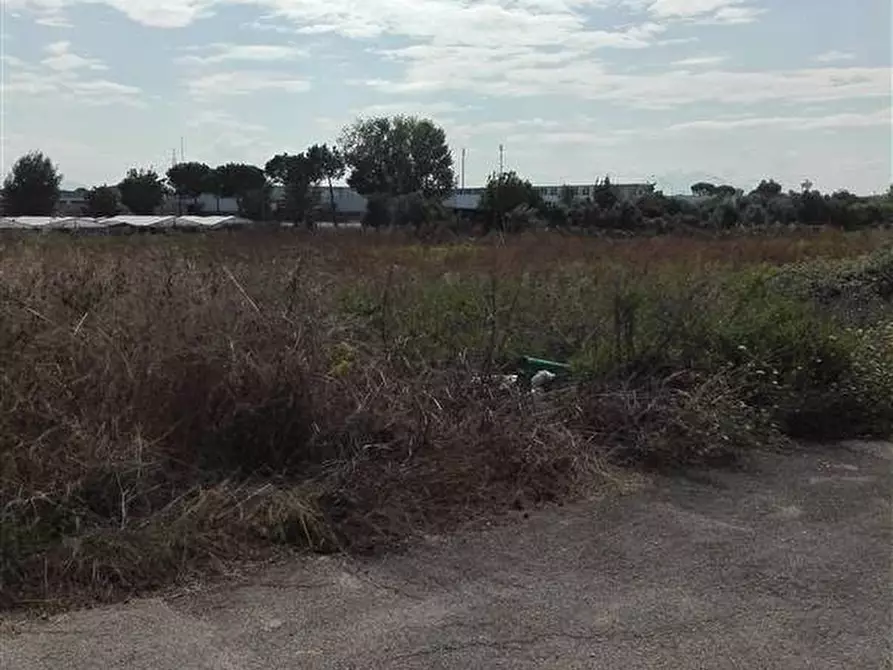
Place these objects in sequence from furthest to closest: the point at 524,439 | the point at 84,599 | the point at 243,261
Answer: the point at 243,261
the point at 524,439
the point at 84,599

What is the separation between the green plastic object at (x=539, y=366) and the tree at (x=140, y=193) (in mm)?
82186

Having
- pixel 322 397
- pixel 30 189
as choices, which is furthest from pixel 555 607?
pixel 30 189

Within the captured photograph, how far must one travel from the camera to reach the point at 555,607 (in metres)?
4.23

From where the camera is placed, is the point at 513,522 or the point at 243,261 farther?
the point at 243,261

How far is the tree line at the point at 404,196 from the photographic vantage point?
51094 millimetres

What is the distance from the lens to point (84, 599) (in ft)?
13.3

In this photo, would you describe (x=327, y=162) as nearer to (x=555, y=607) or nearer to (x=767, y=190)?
(x=767, y=190)

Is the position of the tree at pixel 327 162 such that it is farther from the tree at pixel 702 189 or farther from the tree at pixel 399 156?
the tree at pixel 702 189

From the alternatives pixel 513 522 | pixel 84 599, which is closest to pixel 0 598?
pixel 84 599

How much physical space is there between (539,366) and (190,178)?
303ft

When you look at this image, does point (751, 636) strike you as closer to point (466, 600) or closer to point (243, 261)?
point (466, 600)

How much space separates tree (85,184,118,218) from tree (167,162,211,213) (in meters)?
13.3

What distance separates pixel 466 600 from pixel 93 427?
2155mm

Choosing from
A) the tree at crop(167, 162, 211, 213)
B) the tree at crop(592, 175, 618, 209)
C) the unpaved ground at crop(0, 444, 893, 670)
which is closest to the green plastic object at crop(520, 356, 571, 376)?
the unpaved ground at crop(0, 444, 893, 670)
